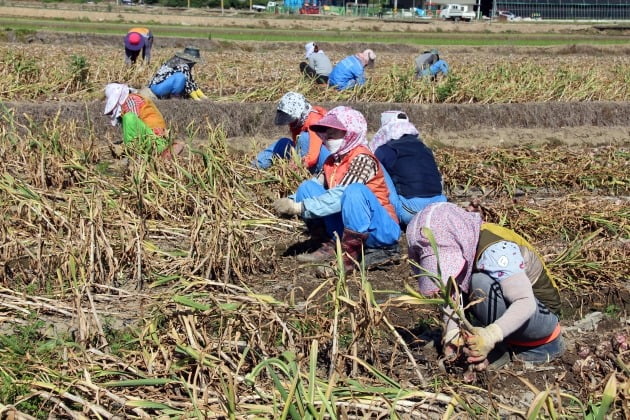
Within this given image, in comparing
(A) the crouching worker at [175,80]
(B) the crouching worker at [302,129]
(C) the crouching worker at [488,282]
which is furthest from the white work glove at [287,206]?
(A) the crouching worker at [175,80]

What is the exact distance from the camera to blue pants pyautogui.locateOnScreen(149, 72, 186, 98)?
989cm

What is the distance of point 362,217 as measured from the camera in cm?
507

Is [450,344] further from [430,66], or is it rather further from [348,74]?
[430,66]

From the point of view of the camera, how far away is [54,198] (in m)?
5.83

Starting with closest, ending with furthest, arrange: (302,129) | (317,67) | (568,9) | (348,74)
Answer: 1. (302,129)
2. (348,74)
3. (317,67)
4. (568,9)

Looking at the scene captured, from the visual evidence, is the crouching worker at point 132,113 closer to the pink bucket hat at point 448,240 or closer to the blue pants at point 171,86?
the blue pants at point 171,86

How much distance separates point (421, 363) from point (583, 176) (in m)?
4.36

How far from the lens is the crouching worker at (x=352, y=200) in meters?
5.09

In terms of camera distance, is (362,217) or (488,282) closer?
(488,282)

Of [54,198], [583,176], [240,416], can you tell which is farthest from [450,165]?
[240,416]

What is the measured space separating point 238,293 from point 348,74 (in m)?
7.62

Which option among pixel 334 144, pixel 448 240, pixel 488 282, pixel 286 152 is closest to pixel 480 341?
pixel 488 282

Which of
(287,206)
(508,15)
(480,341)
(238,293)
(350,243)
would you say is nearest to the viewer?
(480,341)

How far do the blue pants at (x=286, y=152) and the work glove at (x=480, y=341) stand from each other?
3.36m
